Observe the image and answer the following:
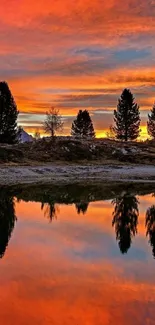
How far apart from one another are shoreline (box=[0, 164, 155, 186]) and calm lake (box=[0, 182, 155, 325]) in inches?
723

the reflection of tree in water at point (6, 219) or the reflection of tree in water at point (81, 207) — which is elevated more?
the reflection of tree in water at point (6, 219)

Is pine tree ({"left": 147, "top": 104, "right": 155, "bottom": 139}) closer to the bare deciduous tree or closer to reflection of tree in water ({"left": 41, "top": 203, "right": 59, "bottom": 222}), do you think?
the bare deciduous tree

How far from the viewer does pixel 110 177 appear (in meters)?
48.2

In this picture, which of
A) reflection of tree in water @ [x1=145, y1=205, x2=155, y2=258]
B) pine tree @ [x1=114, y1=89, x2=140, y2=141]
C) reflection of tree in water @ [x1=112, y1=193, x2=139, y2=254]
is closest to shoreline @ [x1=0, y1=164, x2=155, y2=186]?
reflection of tree in water @ [x1=112, y1=193, x2=139, y2=254]

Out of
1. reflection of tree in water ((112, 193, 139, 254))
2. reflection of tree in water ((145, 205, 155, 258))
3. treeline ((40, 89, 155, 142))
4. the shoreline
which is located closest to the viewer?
reflection of tree in water ((145, 205, 155, 258))

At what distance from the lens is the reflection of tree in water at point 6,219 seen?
1495 centimetres

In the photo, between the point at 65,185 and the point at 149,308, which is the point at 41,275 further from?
the point at 65,185

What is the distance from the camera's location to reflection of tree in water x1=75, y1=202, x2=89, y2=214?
78.1ft

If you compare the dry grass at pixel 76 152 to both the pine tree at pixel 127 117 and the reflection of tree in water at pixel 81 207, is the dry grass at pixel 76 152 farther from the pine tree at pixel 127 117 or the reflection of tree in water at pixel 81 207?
the reflection of tree in water at pixel 81 207

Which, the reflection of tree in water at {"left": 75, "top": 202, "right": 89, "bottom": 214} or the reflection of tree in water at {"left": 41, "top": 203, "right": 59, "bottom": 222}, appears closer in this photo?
the reflection of tree in water at {"left": 41, "top": 203, "right": 59, "bottom": 222}

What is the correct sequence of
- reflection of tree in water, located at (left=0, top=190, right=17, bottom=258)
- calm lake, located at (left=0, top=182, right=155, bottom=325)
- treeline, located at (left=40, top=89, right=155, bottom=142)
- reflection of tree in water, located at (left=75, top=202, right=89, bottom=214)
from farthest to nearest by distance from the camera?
1. treeline, located at (left=40, top=89, right=155, bottom=142)
2. reflection of tree in water, located at (left=75, top=202, right=89, bottom=214)
3. reflection of tree in water, located at (left=0, top=190, right=17, bottom=258)
4. calm lake, located at (left=0, top=182, right=155, bottom=325)

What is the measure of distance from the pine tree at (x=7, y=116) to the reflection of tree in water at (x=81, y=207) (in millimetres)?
45983

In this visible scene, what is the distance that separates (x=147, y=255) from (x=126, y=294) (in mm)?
3902

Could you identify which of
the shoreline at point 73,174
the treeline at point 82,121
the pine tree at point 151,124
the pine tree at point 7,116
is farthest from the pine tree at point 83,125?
the shoreline at point 73,174
